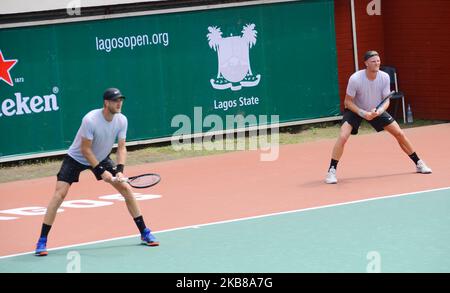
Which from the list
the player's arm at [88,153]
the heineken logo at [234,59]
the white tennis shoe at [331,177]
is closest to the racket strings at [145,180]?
the player's arm at [88,153]

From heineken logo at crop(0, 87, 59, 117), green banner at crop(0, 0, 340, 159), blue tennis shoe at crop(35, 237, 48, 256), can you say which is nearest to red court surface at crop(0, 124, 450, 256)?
blue tennis shoe at crop(35, 237, 48, 256)

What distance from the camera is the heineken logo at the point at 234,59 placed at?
19234 mm

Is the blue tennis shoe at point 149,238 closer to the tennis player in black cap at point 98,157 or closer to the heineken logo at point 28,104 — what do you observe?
the tennis player in black cap at point 98,157

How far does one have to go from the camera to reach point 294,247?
1089cm

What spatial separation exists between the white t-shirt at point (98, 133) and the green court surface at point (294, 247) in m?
1.03

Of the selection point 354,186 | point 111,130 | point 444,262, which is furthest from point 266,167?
point 444,262

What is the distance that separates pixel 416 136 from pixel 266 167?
355 cm

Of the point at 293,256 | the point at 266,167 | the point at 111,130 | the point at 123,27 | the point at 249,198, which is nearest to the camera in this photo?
the point at 293,256

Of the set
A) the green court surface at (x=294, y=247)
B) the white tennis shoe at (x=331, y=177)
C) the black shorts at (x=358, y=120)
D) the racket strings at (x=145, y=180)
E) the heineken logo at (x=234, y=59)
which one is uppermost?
the heineken logo at (x=234, y=59)

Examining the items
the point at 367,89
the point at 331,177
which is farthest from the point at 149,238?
the point at 367,89

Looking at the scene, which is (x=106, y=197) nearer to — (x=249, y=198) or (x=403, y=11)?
(x=249, y=198)

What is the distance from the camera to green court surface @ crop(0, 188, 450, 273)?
1006cm

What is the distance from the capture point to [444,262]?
32.3 feet
